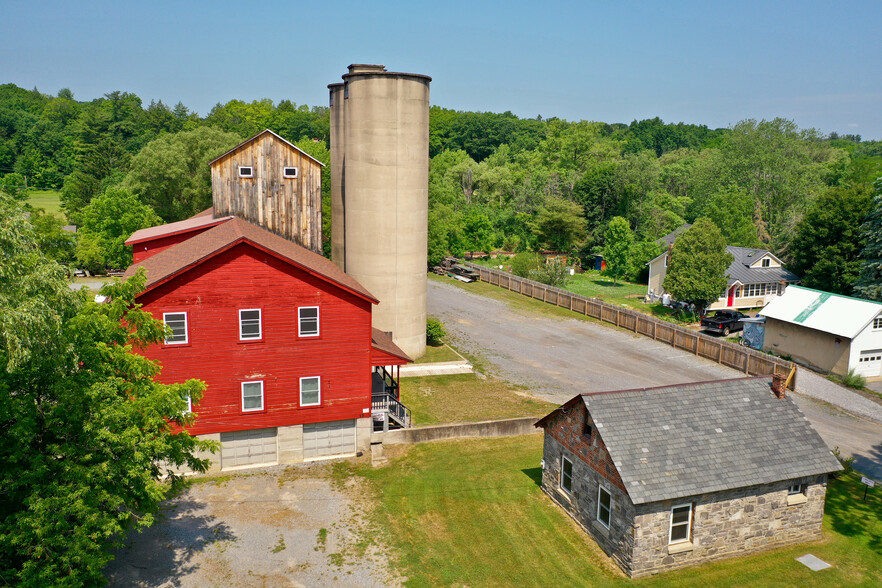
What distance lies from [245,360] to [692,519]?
55.3 feet

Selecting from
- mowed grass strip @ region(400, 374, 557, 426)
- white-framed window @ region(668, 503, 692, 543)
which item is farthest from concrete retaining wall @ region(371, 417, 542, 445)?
white-framed window @ region(668, 503, 692, 543)

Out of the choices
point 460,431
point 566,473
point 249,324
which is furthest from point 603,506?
point 249,324

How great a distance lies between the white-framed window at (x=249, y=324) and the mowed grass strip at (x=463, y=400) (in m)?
9.10

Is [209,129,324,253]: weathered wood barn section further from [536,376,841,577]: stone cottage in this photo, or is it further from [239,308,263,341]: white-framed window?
[536,376,841,577]: stone cottage

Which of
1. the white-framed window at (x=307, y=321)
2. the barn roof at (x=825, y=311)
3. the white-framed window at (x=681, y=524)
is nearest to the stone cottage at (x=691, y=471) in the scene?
the white-framed window at (x=681, y=524)

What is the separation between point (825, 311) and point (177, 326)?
125 feet

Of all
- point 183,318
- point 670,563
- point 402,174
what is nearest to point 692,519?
point 670,563

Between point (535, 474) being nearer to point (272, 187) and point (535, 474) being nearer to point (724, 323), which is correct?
point (272, 187)

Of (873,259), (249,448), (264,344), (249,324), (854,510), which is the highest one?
(873,259)

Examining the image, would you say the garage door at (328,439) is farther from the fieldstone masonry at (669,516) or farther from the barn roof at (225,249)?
the fieldstone masonry at (669,516)

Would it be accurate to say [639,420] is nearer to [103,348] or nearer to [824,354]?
[103,348]

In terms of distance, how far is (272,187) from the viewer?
108ft

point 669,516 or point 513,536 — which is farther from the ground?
point 669,516

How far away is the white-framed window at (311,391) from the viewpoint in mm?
25766
